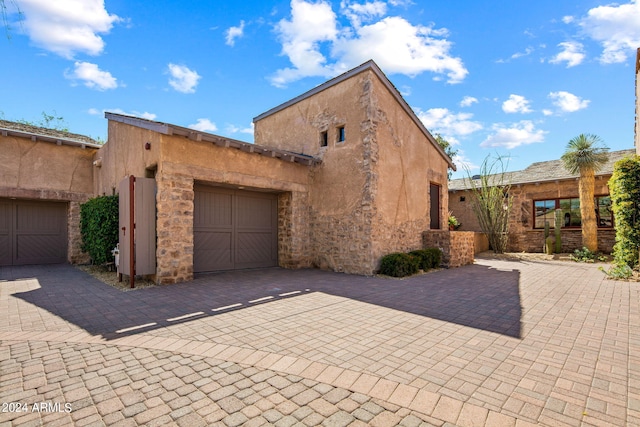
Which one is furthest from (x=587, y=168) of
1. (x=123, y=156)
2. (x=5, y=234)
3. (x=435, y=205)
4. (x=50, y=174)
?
(x=5, y=234)

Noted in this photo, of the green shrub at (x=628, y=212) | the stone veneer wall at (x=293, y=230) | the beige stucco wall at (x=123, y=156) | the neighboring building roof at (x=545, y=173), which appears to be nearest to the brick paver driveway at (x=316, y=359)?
the beige stucco wall at (x=123, y=156)

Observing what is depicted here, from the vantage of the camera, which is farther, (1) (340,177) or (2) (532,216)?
Answer: (2) (532,216)

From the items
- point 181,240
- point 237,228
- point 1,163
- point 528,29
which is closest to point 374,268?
point 237,228

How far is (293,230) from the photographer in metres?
9.22

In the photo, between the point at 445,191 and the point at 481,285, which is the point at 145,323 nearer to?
the point at 481,285

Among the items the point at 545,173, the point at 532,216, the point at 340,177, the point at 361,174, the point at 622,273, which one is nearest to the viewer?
the point at 622,273

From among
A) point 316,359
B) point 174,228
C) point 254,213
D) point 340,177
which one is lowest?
point 316,359

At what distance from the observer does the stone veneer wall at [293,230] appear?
920 centimetres

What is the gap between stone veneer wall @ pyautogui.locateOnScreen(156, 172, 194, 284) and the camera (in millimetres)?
6496

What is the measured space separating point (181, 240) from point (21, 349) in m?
3.74

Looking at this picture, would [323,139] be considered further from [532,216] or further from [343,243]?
[532,216]

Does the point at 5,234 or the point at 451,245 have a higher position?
the point at 5,234

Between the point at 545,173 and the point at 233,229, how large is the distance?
50.5ft

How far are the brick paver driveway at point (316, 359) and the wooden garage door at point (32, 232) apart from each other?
605cm
